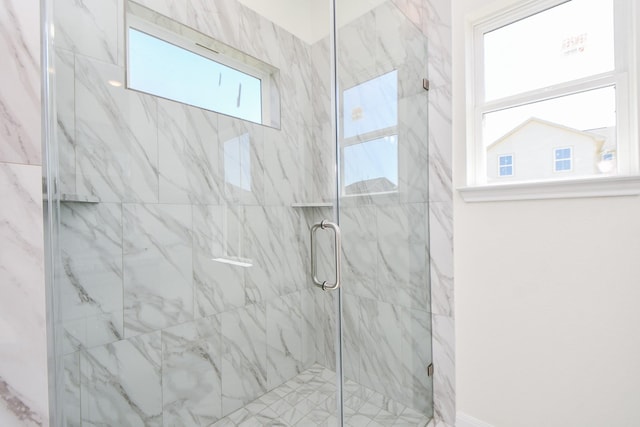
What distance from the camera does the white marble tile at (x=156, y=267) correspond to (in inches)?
51.9

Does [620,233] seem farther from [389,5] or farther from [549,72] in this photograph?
[389,5]

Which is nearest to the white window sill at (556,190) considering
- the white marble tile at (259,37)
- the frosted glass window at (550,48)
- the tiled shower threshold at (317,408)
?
the frosted glass window at (550,48)

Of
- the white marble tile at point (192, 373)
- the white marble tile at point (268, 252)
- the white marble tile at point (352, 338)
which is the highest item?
the white marble tile at point (268, 252)

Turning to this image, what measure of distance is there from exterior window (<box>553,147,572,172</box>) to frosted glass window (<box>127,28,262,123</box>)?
1679 millimetres

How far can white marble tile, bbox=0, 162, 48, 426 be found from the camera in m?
0.81

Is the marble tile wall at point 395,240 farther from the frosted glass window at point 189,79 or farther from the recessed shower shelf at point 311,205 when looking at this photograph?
the frosted glass window at point 189,79

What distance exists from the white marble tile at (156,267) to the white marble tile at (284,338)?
0.60 m

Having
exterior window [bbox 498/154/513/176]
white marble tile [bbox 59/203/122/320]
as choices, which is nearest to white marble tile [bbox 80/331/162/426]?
white marble tile [bbox 59/203/122/320]

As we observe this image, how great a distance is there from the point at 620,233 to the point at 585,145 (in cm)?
41

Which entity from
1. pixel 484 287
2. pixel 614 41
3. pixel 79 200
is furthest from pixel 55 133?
pixel 614 41

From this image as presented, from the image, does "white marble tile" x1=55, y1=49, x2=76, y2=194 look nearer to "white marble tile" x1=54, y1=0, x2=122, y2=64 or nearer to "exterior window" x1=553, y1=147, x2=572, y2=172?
"white marble tile" x1=54, y1=0, x2=122, y2=64

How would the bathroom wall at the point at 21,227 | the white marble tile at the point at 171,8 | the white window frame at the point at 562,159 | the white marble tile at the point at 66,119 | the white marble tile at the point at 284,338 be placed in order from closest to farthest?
the bathroom wall at the point at 21,227, the white marble tile at the point at 66,119, the white window frame at the point at 562,159, the white marble tile at the point at 171,8, the white marble tile at the point at 284,338

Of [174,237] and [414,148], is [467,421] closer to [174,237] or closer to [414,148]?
[414,148]

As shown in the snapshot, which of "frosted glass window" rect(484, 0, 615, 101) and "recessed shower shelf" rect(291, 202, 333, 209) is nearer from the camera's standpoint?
"frosted glass window" rect(484, 0, 615, 101)
